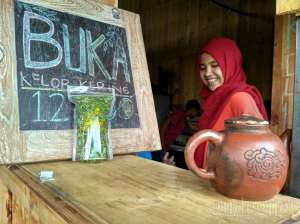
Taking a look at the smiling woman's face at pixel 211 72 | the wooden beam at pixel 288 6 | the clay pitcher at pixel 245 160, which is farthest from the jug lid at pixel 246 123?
the smiling woman's face at pixel 211 72

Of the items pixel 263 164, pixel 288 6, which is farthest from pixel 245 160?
pixel 288 6

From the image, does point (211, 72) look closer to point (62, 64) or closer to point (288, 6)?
point (62, 64)

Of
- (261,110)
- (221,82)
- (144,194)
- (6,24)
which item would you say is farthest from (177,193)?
(221,82)

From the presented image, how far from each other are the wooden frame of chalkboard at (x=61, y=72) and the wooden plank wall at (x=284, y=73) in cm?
50

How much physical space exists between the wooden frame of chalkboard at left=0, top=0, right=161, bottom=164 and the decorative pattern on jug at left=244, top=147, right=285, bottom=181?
22.6 inches

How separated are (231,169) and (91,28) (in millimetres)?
807

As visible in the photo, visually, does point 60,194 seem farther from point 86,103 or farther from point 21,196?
point 86,103

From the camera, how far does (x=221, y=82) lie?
1615 millimetres

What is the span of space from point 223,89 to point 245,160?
922 mm

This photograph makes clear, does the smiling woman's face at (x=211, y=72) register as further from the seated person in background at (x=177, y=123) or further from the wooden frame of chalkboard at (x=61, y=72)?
the seated person in background at (x=177, y=123)

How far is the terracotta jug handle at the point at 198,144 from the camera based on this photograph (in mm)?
652

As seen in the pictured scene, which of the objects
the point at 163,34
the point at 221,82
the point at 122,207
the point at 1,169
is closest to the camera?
the point at 122,207

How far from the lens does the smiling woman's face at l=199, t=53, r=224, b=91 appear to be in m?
1.61

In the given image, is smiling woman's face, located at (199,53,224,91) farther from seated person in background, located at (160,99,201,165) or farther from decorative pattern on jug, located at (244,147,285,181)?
seated person in background, located at (160,99,201,165)
